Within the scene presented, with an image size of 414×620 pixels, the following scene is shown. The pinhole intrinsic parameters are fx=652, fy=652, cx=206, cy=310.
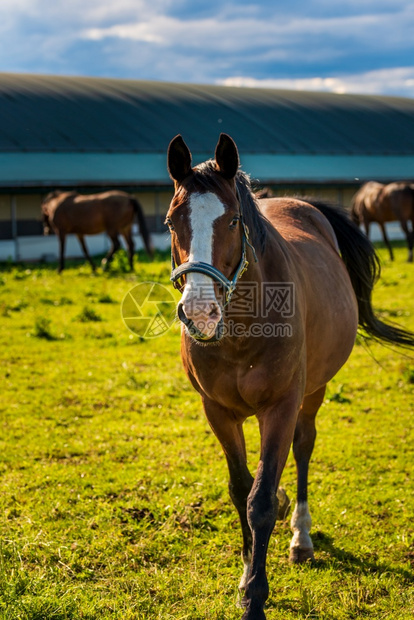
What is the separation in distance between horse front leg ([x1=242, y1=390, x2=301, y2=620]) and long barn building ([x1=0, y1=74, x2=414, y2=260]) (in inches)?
729

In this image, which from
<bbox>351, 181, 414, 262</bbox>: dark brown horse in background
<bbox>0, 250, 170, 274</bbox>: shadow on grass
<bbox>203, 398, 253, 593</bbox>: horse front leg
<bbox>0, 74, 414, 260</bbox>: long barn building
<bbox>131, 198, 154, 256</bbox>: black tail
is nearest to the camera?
<bbox>203, 398, 253, 593</bbox>: horse front leg

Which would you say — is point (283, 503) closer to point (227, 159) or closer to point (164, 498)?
point (164, 498)

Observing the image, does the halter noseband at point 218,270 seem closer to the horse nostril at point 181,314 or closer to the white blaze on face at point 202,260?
the white blaze on face at point 202,260

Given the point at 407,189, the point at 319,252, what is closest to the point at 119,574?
the point at 319,252

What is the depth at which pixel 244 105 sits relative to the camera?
112ft

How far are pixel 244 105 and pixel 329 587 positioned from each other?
33.1 meters

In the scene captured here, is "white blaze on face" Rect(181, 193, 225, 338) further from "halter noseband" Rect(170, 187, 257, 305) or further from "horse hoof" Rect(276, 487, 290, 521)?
"horse hoof" Rect(276, 487, 290, 521)

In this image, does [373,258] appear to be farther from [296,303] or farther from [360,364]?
[360,364]

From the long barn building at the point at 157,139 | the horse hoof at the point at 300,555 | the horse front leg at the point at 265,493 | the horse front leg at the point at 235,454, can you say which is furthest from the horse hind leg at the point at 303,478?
the long barn building at the point at 157,139

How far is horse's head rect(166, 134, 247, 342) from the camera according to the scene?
2.60m

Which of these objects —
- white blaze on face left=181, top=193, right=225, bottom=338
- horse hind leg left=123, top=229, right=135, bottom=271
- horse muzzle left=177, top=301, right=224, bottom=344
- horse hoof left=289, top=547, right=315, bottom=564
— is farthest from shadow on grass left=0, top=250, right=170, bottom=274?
horse muzzle left=177, top=301, right=224, bottom=344

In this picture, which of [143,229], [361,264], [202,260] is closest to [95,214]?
[143,229]

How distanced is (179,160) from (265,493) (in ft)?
5.31

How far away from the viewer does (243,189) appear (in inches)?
126
